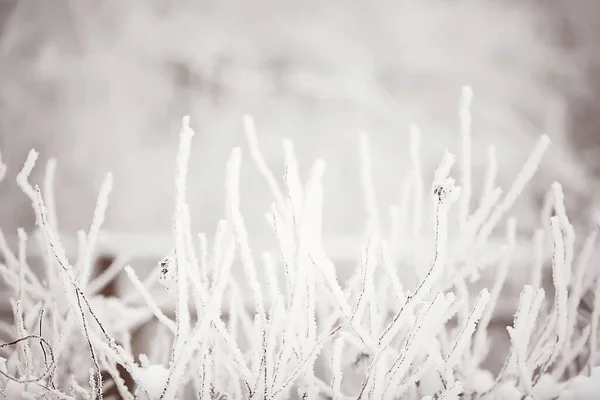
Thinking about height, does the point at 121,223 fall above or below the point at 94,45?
below

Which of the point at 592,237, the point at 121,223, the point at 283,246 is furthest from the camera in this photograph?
the point at 121,223

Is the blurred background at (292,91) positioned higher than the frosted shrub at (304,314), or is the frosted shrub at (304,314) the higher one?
the blurred background at (292,91)

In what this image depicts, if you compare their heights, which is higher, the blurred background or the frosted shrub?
the blurred background

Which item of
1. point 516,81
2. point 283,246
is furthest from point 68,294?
point 516,81

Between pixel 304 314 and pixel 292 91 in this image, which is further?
pixel 292 91

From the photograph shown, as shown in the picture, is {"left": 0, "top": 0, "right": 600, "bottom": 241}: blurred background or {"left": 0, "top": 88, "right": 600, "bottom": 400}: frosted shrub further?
{"left": 0, "top": 0, "right": 600, "bottom": 241}: blurred background

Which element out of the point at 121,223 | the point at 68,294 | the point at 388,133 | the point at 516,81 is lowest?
the point at 68,294

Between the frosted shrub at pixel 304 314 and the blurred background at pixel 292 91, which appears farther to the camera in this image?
the blurred background at pixel 292 91

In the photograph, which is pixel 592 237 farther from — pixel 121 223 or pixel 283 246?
pixel 121 223
